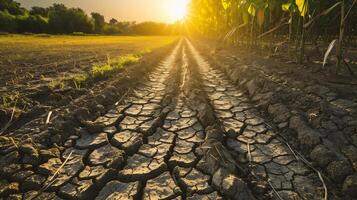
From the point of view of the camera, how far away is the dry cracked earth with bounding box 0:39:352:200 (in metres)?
1.95

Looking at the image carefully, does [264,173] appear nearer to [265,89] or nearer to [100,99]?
[265,89]

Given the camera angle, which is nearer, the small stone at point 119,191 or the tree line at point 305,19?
the small stone at point 119,191

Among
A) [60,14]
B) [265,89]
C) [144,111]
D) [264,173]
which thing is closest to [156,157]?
[264,173]

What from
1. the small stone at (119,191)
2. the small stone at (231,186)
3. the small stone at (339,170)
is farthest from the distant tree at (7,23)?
the small stone at (339,170)

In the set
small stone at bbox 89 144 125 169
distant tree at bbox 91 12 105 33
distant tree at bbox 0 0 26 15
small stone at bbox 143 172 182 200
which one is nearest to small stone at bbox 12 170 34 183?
small stone at bbox 89 144 125 169

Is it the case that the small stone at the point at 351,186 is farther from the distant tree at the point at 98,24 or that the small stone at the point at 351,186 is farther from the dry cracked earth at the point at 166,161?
the distant tree at the point at 98,24

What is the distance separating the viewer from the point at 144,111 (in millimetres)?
3609

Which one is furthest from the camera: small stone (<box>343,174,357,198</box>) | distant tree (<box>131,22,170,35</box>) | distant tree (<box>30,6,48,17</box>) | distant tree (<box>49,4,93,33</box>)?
distant tree (<box>131,22,170,35</box>)

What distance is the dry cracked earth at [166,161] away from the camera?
1948 millimetres

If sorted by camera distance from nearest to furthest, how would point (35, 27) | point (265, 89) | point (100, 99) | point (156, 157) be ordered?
point (156, 157) → point (100, 99) → point (265, 89) → point (35, 27)

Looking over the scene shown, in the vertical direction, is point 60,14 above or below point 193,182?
above

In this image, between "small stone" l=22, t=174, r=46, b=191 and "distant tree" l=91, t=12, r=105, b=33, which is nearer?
"small stone" l=22, t=174, r=46, b=191

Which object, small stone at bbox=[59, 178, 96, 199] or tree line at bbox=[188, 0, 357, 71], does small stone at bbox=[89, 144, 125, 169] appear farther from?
tree line at bbox=[188, 0, 357, 71]

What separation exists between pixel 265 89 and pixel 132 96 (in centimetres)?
223
